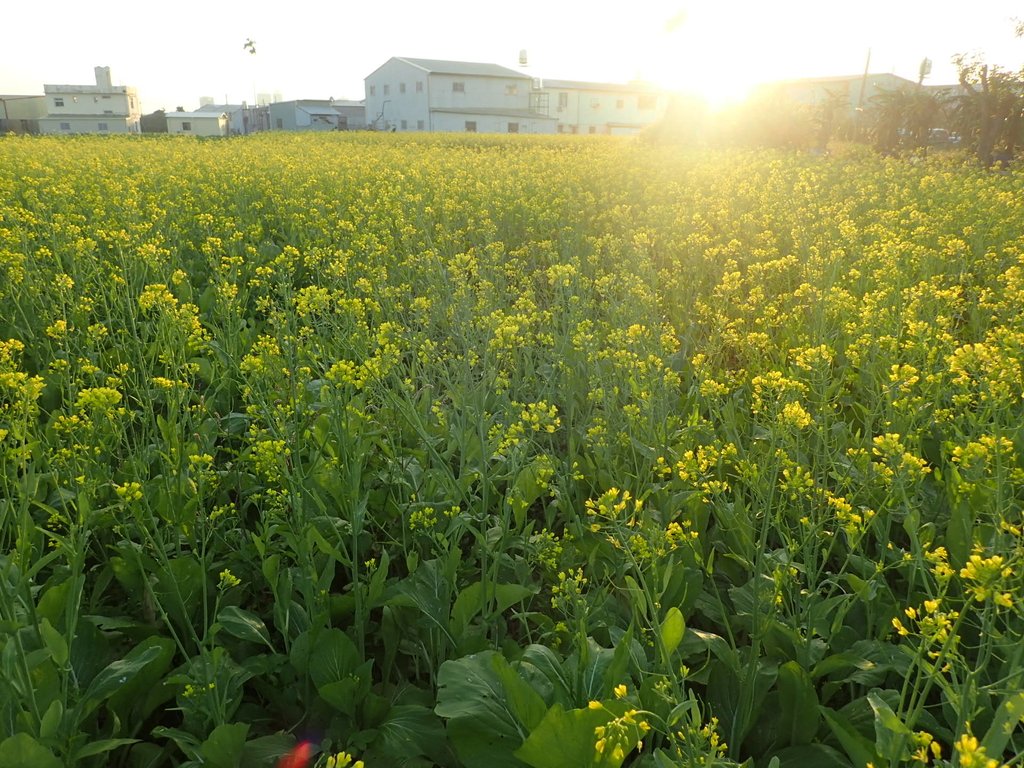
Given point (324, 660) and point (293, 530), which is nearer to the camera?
point (324, 660)

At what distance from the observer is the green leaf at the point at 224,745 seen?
64.5 inches

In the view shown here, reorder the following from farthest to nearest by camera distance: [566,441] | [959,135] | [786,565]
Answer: [959,135]
[566,441]
[786,565]

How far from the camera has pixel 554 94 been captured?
5931cm

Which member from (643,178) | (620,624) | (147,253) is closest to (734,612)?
(620,624)

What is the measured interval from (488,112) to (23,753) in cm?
5436

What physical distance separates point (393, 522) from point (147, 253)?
8.01ft

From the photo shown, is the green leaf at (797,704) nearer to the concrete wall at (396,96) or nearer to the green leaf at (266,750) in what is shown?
the green leaf at (266,750)

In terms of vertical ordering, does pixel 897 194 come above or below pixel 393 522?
above

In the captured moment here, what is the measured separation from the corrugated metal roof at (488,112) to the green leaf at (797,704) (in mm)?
51975

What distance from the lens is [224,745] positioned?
1.65m

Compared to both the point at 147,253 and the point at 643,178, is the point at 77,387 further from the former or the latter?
the point at 643,178

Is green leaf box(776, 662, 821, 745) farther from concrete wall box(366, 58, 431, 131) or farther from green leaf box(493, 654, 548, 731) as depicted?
concrete wall box(366, 58, 431, 131)

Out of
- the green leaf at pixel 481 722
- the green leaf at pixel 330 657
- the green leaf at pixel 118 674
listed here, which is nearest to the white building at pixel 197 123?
the green leaf at pixel 118 674

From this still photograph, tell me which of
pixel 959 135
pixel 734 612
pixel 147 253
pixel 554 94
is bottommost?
pixel 734 612
